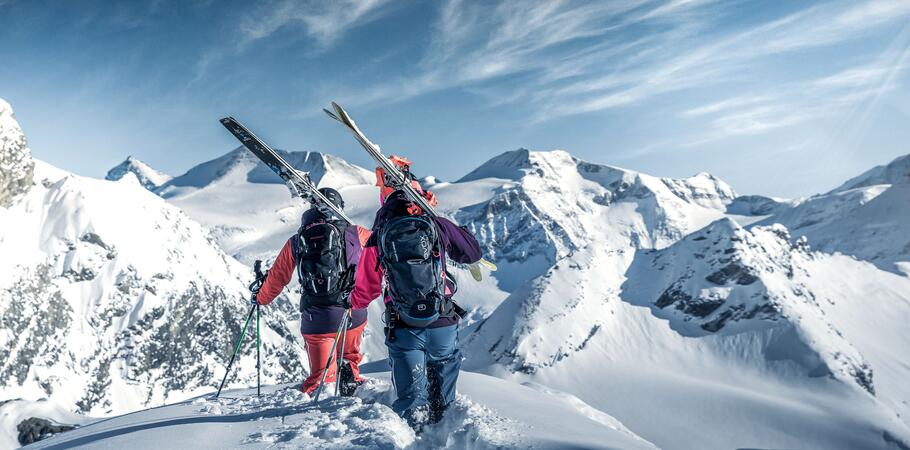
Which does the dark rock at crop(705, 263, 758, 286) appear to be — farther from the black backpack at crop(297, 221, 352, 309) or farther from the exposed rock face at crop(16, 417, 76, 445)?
the black backpack at crop(297, 221, 352, 309)

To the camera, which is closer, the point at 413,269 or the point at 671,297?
the point at 413,269

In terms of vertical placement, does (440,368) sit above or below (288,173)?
below

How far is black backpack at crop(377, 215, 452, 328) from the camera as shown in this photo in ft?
19.2

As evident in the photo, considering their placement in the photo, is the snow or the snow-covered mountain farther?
the snow-covered mountain

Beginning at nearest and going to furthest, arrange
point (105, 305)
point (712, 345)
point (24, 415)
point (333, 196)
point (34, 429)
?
point (333, 196), point (34, 429), point (24, 415), point (712, 345), point (105, 305)

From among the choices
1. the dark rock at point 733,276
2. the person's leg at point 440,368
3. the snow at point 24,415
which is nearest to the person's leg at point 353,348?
the person's leg at point 440,368

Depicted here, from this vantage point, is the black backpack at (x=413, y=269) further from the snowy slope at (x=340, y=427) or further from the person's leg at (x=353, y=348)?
the person's leg at (x=353, y=348)

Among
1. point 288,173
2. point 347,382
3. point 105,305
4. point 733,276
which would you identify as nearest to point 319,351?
point 347,382

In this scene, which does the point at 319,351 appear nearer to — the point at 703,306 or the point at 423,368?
the point at 423,368

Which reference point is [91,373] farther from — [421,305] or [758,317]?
[758,317]

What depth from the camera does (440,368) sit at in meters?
6.04

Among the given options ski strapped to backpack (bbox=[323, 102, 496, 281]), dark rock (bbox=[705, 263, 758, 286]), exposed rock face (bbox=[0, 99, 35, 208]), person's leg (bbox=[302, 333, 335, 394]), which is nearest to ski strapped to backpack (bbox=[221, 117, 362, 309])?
person's leg (bbox=[302, 333, 335, 394])

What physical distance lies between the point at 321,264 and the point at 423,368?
263 cm

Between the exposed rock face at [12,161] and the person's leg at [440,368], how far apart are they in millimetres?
154336
